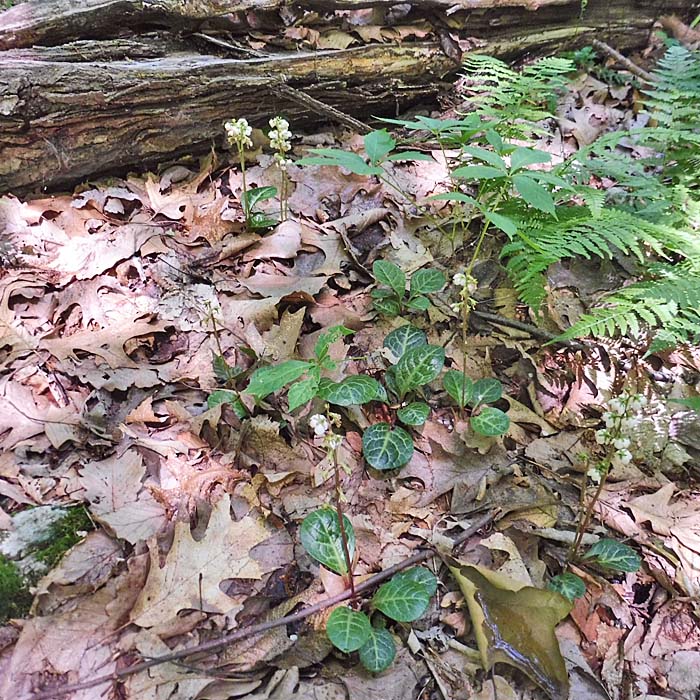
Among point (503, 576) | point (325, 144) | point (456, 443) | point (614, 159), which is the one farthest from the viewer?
point (325, 144)

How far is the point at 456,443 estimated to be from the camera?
2.26m

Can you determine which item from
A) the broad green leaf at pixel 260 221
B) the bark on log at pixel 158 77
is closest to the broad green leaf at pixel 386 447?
the broad green leaf at pixel 260 221

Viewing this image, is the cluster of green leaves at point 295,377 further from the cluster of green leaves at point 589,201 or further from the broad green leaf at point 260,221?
the broad green leaf at point 260,221

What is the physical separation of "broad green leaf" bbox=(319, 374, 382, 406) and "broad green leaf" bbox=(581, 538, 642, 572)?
0.93 metres

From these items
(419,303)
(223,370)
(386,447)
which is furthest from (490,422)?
(223,370)

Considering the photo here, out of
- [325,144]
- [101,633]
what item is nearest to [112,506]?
[101,633]

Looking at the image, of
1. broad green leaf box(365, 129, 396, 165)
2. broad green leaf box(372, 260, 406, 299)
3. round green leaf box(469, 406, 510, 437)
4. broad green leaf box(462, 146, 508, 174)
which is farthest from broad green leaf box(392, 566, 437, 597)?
broad green leaf box(365, 129, 396, 165)

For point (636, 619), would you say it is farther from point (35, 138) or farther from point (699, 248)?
point (35, 138)

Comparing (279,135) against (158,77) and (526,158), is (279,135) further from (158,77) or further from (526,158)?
(526,158)

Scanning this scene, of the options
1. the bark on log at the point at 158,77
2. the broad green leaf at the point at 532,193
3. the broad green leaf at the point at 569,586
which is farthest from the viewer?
the bark on log at the point at 158,77

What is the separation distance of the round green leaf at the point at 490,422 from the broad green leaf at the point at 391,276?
0.72 meters

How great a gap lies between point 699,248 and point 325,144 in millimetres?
2218

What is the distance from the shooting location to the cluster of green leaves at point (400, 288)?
8.57 feet

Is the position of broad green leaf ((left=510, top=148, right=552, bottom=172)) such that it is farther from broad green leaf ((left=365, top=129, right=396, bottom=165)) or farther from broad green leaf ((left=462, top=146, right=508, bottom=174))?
broad green leaf ((left=365, top=129, right=396, bottom=165))
